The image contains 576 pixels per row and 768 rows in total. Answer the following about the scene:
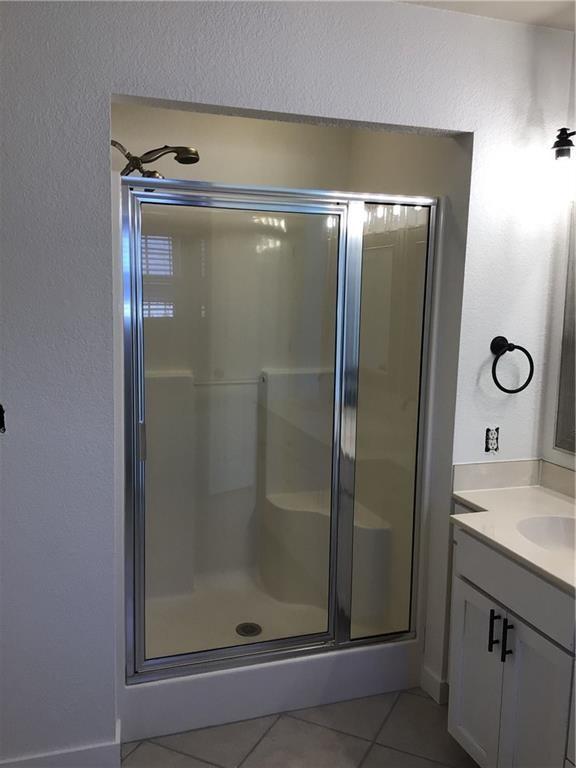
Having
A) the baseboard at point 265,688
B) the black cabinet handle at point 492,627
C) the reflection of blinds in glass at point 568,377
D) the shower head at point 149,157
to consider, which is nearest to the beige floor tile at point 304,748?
the baseboard at point 265,688

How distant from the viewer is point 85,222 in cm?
179

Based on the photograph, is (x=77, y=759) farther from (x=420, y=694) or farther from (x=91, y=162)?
(x=91, y=162)

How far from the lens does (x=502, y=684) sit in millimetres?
1825

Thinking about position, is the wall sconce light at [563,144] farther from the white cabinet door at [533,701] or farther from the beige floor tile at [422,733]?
the beige floor tile at [422,733]

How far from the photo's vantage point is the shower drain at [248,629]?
250 cm

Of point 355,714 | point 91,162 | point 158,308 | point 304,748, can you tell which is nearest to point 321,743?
point 304,748

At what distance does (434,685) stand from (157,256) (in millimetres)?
1987

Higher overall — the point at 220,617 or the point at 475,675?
the point at 475,675

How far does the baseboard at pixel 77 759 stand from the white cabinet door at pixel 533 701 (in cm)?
118

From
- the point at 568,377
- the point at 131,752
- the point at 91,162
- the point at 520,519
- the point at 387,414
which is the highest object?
the point at 91,162

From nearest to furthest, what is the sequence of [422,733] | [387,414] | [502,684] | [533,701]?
[533,701] < [502,684] < [422,733] < [387,414]

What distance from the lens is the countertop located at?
165 centimetres

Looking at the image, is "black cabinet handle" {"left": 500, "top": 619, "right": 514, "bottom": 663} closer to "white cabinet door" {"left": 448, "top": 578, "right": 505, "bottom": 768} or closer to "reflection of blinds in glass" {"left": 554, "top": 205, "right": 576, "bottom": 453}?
"white cabinet door" {"left": 448, "top": 578, "right": 505, "bottom": 768}

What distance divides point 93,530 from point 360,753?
1.17 metres
